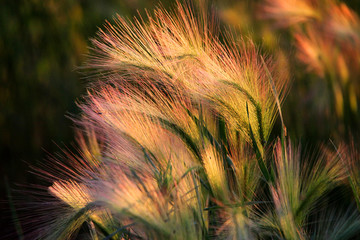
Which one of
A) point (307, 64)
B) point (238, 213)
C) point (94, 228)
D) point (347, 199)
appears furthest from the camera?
point (307, 64)

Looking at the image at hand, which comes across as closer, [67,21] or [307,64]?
[307,64]

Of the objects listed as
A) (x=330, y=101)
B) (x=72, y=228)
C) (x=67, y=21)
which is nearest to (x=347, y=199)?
(x=330, y=101)

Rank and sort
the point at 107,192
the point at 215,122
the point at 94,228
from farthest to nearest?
1. the point at 215,122
2. the point at 94,228
3. the point at 107,192

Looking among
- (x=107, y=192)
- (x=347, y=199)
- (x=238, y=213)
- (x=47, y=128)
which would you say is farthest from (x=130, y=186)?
(x=47, y=128)

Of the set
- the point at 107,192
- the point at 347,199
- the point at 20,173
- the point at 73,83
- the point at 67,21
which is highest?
the point at 67,21

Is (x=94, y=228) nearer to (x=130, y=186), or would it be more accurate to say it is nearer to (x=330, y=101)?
(x=130, y=186)

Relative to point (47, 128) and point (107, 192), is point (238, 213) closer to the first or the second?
point (107, 192)

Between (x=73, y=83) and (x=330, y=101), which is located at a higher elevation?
(x=73, y=83)
